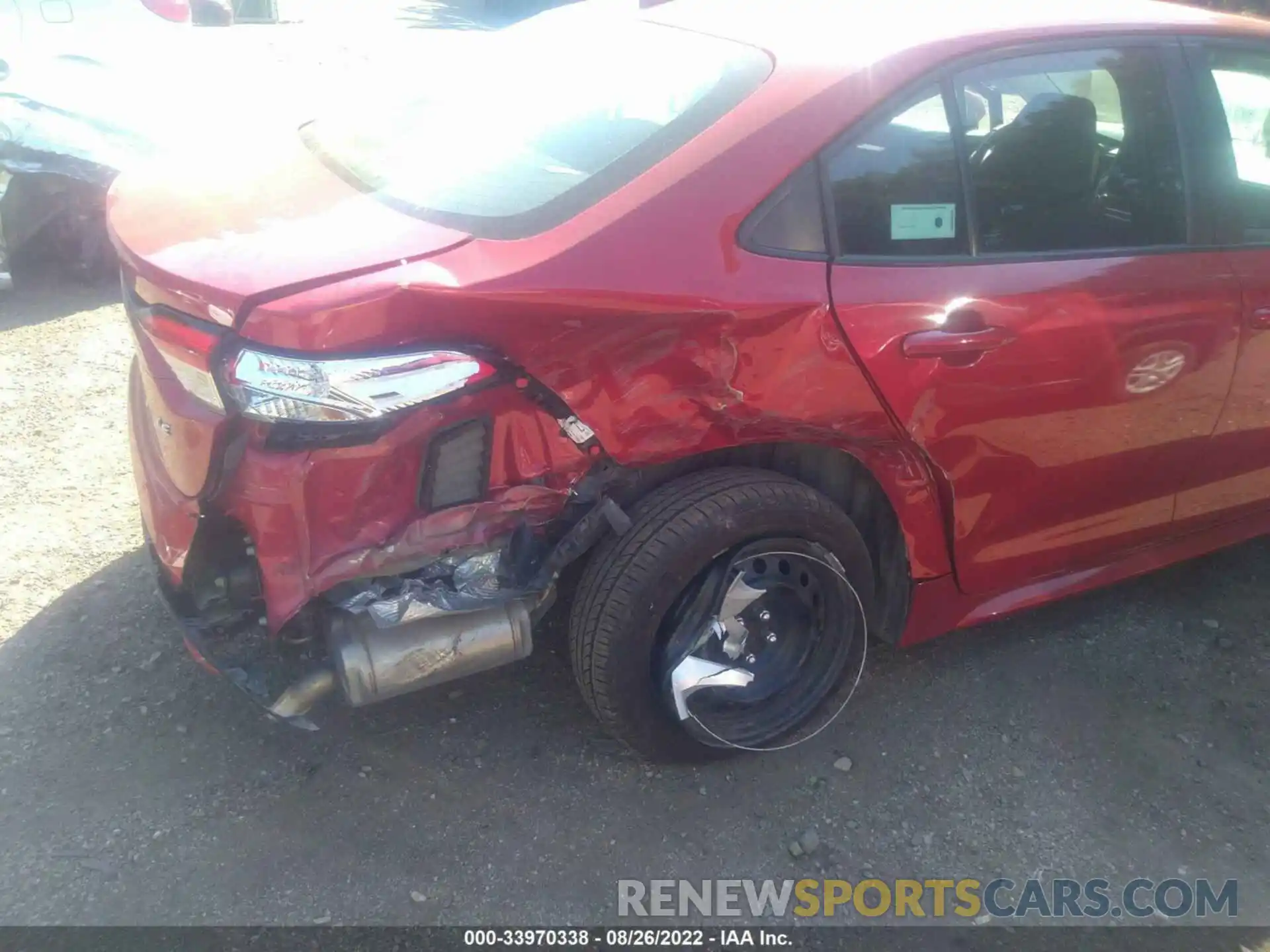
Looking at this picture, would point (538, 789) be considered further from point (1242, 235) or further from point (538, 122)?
point (1242, 235)

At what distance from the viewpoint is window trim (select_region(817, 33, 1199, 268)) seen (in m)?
2.25

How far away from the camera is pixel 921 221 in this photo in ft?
7.71

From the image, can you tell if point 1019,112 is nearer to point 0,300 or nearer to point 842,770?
point 842,770

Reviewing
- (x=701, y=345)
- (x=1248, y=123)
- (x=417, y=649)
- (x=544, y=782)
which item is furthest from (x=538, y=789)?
(x=1248, y=123)

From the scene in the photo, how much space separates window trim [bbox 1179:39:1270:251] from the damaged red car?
13 mm

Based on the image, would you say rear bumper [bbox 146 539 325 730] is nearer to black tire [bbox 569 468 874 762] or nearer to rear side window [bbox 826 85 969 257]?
black tire [bbox 569 468 874 762]

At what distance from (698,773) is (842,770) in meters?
0.37

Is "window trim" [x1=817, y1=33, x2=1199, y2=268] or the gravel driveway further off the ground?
"window trim" [x1=817, y1=33, x2=1199, y2=268]

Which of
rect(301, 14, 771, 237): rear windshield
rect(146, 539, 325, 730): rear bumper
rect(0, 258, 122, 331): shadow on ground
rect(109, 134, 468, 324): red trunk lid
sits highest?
rect(301, 14, 771, 237): rear windshield

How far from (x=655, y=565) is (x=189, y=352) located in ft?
3.45

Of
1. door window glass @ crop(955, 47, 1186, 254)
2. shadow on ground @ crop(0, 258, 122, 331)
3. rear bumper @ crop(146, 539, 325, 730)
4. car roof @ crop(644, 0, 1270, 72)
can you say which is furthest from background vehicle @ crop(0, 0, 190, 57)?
door window glass @ crop(955, 47, 1186, 254)

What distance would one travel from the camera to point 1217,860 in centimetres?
245

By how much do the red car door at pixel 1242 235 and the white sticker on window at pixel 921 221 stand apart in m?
0.88
